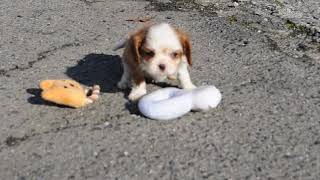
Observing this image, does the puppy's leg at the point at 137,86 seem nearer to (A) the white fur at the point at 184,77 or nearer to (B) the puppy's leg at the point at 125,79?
(B) the puppy's leg at the point at 125,79

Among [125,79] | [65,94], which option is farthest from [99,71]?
[65,94]

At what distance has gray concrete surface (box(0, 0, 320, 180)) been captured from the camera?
3.36m

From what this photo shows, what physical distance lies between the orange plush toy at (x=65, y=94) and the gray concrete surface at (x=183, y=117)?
0.07 m

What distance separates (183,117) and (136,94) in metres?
0.45

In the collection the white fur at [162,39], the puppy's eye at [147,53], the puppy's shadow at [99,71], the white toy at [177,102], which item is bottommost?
the puppy's shadow at [99,71]

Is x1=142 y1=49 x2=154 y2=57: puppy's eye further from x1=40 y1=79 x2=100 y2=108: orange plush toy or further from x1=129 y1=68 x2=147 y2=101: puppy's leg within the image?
x1=40 y1=79 x2=100 y2=108: orange plush toy

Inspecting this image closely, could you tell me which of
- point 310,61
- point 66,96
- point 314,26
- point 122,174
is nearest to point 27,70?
point 66,96

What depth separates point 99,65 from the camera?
4926 mm

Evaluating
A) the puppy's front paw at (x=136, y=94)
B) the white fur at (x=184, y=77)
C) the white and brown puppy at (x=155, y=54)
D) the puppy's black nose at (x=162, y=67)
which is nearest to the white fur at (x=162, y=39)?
the white and brown puppy at (x=155, y=54)

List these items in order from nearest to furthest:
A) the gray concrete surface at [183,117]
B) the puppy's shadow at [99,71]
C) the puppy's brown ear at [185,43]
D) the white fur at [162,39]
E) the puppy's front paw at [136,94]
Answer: the gray concrete surface at [183,117] → the white fur at [162,39] → the puppy's brown ear at [185,43] → the puppy's front paw at [136,94] → the puppy's shadow at [99,71]

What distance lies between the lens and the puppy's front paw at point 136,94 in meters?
4.16

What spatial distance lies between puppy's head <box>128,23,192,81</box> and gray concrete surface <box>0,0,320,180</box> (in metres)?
0.32

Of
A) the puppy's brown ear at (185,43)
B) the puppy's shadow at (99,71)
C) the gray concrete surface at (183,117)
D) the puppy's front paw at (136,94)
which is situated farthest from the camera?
the puppy's shadow at (99,71)

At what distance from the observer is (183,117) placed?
3.88 m
